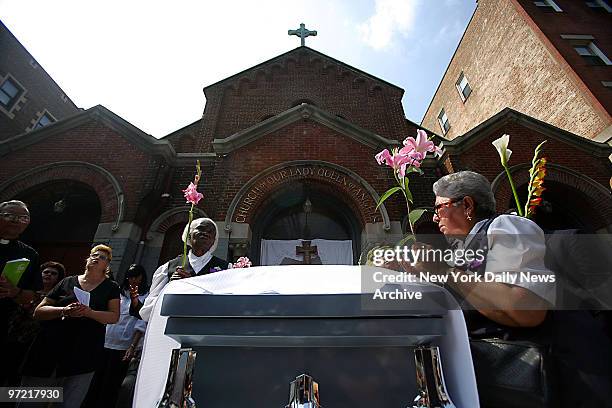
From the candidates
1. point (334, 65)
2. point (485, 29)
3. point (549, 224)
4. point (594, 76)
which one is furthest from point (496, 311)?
point (485, 29)

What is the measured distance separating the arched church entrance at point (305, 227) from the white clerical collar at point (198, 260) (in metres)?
3.41

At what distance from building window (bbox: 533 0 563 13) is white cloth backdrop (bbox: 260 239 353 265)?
15263 mm

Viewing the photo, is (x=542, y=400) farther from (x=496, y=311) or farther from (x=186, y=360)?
(x=186, y=360)

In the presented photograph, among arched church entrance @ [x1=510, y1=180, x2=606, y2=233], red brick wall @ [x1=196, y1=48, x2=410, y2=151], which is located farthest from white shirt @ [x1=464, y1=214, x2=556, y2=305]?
red brick wall @ [x1=196, y1=48, x2=410, y2=151]

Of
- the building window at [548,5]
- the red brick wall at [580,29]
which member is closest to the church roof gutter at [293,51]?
the red brick wall at [580,29]

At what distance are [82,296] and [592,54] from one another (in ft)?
57.4

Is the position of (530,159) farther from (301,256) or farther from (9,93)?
(9,93)

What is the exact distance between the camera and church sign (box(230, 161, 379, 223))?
6.25 metres

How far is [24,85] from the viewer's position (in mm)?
15414

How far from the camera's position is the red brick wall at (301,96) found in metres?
9.70

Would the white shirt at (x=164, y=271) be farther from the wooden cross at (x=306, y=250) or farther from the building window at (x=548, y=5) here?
the building window at (x=548, y=5)

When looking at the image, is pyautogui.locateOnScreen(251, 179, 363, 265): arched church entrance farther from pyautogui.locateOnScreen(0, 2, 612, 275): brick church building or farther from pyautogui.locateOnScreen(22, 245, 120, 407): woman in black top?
pyautogui.locateOnScreen(22, 245, 120, 407): woman in black top

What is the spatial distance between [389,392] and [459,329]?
0.78ft

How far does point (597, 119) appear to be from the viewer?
9.20m
